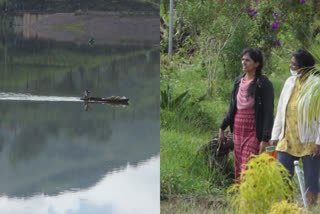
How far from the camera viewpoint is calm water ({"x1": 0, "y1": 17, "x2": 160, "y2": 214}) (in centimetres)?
1086

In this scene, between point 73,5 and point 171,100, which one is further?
point 73,5

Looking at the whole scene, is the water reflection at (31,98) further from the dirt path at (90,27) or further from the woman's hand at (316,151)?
the woman's hand at (316,151)

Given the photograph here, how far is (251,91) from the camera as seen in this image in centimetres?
343

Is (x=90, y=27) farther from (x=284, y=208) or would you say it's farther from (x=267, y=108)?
(x=284, y=208)

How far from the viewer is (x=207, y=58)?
4773mm

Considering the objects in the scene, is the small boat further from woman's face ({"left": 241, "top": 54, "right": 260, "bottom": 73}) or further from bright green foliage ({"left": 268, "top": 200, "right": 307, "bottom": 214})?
bright green foliage ({"left": 268, "top": 200, "right": 307, "bottom": 214})

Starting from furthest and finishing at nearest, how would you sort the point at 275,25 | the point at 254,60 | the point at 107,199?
the point at 107,199
the point at 275,25
the point at 254,60

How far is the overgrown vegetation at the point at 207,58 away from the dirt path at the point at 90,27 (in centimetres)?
1664

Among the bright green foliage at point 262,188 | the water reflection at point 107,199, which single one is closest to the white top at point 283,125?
the bright green foliage at point 262,188

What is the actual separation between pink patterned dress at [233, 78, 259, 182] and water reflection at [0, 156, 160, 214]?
20.3ft

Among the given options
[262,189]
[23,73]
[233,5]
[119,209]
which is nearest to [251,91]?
[262,189]

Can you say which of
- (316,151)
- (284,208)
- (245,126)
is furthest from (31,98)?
(284,208)

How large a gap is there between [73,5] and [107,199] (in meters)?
14.1

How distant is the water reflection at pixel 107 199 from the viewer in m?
10.1
